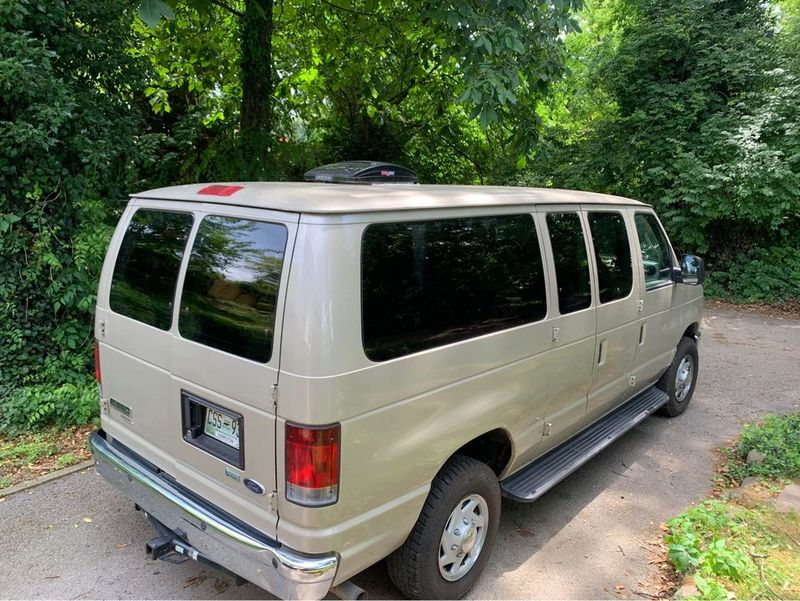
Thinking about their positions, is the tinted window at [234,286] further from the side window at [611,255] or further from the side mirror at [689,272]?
the side mirror at [689,272]

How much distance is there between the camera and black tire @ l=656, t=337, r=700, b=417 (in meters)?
5.23

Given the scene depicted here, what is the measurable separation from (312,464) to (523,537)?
198 centimetres

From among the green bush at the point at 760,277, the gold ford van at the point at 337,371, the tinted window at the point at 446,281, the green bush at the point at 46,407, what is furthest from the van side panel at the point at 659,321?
the green bush at the point at 760,277

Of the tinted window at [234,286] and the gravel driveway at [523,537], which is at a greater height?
the tinted window at [234,286]

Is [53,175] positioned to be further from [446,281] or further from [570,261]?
[570,261]

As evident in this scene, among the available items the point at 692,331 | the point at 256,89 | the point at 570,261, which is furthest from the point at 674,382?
the point at 256,89

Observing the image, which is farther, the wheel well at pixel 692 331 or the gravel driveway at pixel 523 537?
the wheel well at pixel 692 331

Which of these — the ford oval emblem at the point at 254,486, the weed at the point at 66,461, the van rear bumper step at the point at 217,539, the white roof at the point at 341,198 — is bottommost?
the weed at the point at 66,461

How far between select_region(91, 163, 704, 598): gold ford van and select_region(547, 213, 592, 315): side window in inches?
0.7

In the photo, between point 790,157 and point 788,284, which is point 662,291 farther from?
point 788,284

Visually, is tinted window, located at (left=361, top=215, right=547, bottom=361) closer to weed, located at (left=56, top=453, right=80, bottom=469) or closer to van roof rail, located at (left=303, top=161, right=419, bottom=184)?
van roof rail, located at (left=303, top=161, right=419, bottom=184)

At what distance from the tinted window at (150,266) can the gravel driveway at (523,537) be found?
1.43m

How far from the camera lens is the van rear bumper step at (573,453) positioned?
3279mm

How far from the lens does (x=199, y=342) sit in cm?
253
